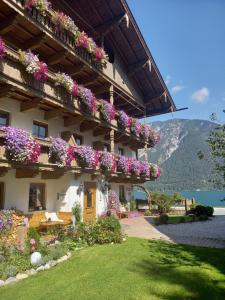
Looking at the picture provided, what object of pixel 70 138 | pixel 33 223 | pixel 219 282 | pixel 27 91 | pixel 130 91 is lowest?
pixel 219 282

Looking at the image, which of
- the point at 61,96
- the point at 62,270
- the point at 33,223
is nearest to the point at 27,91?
the point at 61,96

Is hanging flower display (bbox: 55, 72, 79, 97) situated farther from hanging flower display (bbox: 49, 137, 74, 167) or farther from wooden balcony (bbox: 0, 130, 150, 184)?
wooden balcony (bbox: 0, 130, 150, 184)

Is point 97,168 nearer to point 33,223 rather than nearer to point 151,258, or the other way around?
point 33,223

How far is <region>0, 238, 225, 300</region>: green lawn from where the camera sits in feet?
26.0

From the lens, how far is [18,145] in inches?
461

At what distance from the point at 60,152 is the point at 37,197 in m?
3.24

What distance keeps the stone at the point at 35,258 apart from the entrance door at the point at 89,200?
8.23 meters

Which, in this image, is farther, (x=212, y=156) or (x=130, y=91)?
(x=130, y=91)

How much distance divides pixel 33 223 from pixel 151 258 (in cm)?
645

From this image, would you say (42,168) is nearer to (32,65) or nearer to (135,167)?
(32,65)

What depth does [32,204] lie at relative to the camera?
15539 millimetres

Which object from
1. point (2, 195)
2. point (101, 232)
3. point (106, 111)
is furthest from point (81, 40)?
point (101, 232)

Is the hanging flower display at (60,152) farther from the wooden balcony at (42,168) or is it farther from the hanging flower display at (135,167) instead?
the hanging flower display at (135,167)

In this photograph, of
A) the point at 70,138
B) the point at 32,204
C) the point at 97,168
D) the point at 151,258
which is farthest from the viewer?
the point at 97,168
